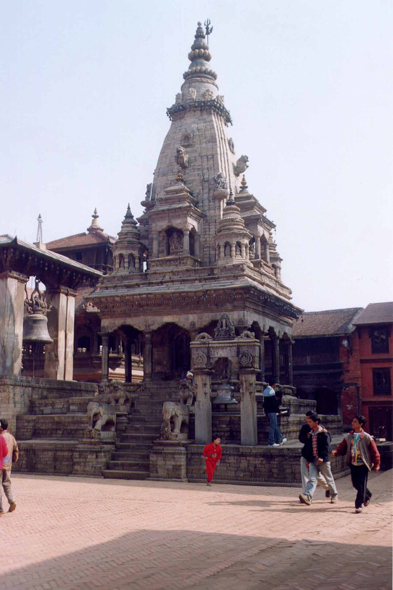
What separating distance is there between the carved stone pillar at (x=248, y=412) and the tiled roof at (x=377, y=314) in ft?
73.7

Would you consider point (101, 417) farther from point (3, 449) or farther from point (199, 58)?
point (199, 58)

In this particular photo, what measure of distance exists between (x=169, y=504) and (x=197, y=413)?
567cm

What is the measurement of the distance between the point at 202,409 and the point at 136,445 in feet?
8.74

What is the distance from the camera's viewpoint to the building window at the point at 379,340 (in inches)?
1519

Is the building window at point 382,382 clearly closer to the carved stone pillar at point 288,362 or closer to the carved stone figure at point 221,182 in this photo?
the carved stone pillar at point 288,362

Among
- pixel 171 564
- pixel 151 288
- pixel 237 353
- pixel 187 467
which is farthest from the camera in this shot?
pixel 151 288

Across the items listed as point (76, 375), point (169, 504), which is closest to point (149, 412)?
point (169, 504)

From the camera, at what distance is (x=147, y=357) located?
29.6 m

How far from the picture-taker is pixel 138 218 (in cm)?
3469

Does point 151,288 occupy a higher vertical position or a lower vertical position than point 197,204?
lower

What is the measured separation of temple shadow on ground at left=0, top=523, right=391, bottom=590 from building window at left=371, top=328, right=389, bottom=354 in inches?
1224

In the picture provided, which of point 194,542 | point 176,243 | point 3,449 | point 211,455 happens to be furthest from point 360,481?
point 176,243

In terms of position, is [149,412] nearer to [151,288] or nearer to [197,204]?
[151,288]

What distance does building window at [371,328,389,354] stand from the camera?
127ft
